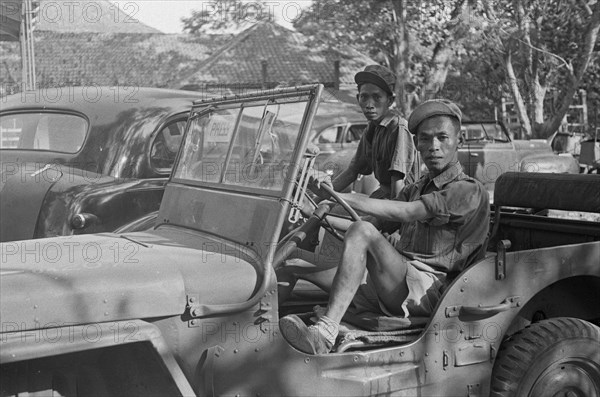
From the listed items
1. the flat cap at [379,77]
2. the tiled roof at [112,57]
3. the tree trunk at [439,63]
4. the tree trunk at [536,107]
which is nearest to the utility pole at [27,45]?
the flat cap at [379,77]

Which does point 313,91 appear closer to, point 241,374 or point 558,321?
point 241,374

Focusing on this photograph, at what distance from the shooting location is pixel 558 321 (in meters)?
3.54

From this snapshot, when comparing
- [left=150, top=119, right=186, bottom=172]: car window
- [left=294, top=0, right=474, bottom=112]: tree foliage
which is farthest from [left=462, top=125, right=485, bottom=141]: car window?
[left=150, top=119, right=186, bottom=172]: car window

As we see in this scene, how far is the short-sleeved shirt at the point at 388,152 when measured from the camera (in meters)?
4.34

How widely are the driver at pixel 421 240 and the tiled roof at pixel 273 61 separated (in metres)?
22.2

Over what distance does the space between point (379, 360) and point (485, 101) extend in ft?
93.5

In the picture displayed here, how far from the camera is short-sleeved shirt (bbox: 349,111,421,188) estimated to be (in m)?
4.34

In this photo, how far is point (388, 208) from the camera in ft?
10.9

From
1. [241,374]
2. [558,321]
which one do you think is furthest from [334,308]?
[558,321]

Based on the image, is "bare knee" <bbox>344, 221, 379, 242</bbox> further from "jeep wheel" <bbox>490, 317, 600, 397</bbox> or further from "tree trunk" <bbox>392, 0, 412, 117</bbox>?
"tree trunk" <bbox>392, 0, 412, 117</bbox>

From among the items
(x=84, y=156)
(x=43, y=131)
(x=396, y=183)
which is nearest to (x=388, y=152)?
(x=396, y=183)

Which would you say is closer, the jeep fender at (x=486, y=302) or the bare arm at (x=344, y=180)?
the jeep fender at (x=486, y=302)

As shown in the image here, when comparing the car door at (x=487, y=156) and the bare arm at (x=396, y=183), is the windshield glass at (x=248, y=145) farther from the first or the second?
the car door at (x=487, y=156)

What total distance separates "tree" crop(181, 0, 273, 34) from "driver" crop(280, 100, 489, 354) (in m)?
12.7
